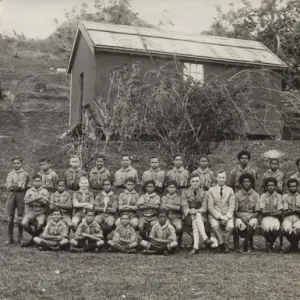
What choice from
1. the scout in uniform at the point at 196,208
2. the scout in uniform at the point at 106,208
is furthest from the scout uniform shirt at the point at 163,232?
the scout in uniform at the point at 106,208

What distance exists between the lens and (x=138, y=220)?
32.0 ft

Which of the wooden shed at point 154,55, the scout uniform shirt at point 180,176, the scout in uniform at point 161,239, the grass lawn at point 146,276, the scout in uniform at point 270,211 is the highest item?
the wooden shed at point 154,55

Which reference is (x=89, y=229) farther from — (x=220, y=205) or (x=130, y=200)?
(x=220, y=205)

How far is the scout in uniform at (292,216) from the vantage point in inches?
375

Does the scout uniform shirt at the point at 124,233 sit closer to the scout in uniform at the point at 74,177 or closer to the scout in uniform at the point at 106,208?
the scout in uniform at the point at 106,208

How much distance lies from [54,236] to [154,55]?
11.3 metres

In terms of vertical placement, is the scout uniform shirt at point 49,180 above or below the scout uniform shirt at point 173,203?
above

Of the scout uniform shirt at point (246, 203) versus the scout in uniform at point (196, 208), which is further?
the scout uniform shirt at point (246, 203)

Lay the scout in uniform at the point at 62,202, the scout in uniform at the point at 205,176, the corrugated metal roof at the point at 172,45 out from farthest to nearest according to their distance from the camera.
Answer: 1. the corrugated metal roof at the point at 172,45
2. the scout in uniform at the point at 205,176
3. the scout in uniform at the point at 62,202

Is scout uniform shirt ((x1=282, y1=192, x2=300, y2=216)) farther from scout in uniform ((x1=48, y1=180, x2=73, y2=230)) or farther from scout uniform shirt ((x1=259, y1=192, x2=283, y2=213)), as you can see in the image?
scout in uniform ((x1=48, y1=180, x2=73, y2=230))

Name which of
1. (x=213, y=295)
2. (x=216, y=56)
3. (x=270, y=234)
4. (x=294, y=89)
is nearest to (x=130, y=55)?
(x=216, y=56)

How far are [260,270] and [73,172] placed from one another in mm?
4462

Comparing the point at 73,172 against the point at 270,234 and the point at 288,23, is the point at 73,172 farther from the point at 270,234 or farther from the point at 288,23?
the point at 288,23

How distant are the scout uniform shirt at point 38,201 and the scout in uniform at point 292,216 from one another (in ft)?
13.2
